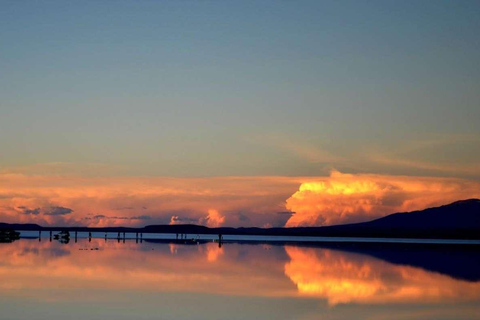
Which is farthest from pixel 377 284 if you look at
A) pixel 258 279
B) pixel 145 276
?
pixel 145 276

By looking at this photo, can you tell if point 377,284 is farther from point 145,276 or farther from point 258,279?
point 145,276

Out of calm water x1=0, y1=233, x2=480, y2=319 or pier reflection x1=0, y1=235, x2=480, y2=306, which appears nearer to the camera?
calm water x1=0, y1=233, x2=480, y2=319

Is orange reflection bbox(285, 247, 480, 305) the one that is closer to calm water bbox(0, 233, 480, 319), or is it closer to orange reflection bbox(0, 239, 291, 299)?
calm water bbox(0, 233, 480, 319)

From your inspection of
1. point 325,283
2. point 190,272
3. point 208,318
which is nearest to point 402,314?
point 208,318

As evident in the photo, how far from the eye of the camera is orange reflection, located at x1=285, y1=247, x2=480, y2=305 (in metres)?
47.4

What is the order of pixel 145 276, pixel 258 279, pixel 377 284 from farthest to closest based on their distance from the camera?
pixel 145 276
pixel 258 279
pixel 377 284

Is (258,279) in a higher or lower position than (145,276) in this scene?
lower

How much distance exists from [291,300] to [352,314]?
617 cm

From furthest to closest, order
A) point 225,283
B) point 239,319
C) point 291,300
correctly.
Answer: point 225,283 → point 291,300 → point 239,319

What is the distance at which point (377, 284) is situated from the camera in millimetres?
55406

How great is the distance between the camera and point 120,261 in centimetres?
8075

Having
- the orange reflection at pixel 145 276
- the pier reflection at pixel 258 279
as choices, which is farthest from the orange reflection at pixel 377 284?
the orange reflection at pixel 145 276

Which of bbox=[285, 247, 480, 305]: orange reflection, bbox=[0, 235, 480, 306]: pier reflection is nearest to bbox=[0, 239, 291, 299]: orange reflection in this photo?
bbox=[0, 235, 480, 306]: pier reflection

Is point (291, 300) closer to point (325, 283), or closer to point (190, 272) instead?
point (325, 283)
